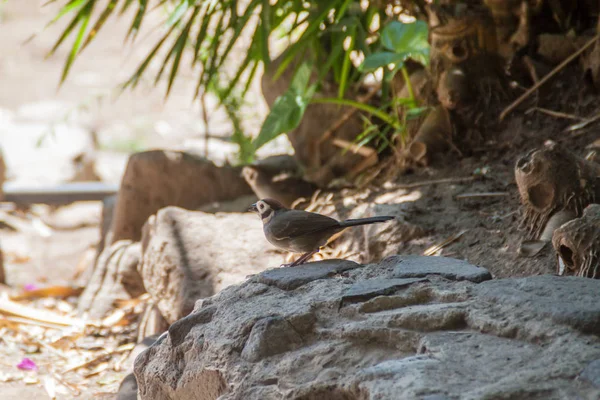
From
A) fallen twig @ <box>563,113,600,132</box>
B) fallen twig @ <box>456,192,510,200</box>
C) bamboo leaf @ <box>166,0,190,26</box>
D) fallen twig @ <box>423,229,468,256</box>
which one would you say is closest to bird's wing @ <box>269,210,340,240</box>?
fallen twig @ <box>423,229,468,256</box>

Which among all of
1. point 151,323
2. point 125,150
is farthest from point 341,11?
point 125,150

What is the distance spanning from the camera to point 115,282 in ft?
15.8

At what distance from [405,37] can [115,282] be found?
2.25 m

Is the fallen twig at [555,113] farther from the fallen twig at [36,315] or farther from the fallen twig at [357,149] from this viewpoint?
the fallen twig at [36,315]

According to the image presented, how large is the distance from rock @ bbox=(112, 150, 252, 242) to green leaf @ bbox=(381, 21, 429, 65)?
1.51m

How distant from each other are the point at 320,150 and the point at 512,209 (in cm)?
161

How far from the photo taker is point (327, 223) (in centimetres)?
283

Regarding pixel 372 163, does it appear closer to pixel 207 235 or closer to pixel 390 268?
pixel 207 235

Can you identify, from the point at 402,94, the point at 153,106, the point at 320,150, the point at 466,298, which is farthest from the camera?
the point at 153,106

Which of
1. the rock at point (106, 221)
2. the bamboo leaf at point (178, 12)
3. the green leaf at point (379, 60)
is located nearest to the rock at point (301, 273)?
the green leaf at point (379, 60)

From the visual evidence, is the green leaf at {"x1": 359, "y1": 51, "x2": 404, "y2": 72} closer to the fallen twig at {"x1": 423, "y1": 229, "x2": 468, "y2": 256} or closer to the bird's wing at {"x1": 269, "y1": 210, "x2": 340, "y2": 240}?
the fallen twig at {"x1": 423, "y1": 229, "x2": 468, "y2": 256}

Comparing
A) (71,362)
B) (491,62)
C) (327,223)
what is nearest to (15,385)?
(71,362)

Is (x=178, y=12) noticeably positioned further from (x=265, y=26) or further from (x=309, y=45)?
(x=309, y=45)

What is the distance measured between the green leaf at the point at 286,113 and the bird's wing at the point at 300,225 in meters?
1.34
